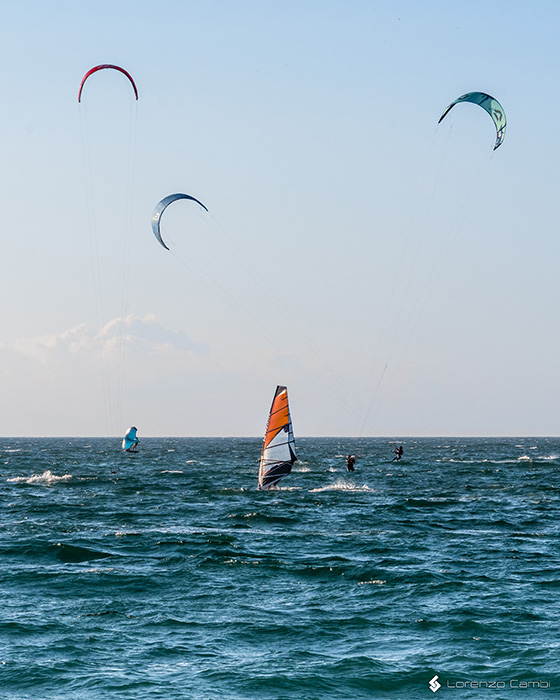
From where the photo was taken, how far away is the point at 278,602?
59.3 ft

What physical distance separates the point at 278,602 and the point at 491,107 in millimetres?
21263

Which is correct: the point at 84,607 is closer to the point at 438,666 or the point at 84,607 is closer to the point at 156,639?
the point at 156,639

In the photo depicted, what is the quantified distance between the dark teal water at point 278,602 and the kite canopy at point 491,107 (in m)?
14.7

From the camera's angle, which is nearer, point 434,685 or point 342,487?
point 434,685

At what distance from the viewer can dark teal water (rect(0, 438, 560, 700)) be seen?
13492 mm

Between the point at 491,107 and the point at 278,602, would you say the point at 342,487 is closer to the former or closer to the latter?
the point at 491,107

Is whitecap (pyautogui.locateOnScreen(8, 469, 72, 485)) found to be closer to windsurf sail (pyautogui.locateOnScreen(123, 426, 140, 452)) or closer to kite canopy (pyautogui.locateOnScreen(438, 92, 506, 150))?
windsurf sail (pyautogui.locateOnScreen(123, 426, 140, 452))

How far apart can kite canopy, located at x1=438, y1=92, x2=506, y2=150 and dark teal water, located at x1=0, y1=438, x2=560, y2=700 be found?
1472 centimetres

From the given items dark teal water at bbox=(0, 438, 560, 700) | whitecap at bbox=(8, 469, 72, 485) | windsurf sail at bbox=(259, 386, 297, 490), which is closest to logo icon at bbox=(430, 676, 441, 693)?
dark teal water at bbox=(0, 438, 560, 700)

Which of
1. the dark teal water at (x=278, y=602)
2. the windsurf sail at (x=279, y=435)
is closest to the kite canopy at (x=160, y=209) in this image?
the windsurf sail at (x=279, y=435)

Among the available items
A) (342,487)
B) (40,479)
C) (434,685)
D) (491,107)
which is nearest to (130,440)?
(40,479)

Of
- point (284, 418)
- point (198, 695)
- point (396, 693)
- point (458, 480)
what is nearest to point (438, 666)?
point (396, 693)

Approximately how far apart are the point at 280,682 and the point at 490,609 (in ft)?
19.3

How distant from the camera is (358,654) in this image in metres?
14.6
